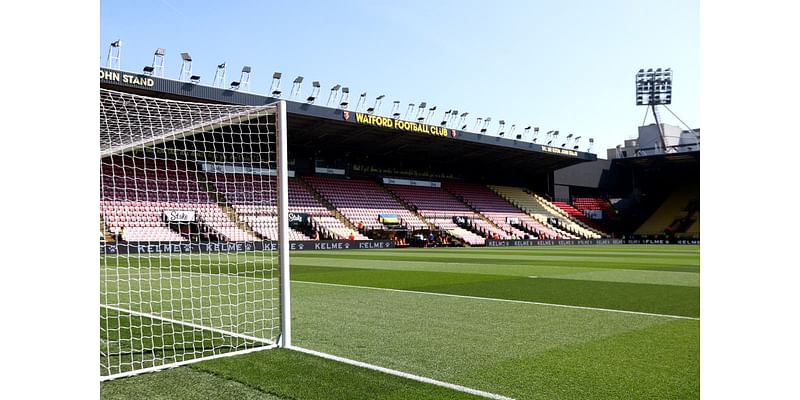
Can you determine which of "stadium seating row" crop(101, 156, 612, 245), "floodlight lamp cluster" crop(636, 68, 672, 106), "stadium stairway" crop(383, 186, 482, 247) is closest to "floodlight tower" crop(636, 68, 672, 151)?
"floodlight lamp cluster" crop(636, 68, 672, 106)

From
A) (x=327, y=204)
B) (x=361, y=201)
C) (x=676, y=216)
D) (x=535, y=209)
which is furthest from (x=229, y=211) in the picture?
(x=676, y=216)

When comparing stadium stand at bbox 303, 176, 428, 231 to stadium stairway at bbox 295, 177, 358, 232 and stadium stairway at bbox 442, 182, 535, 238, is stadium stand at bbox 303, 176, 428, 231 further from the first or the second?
stadium stairway at bbox 442, 182, 535, 238

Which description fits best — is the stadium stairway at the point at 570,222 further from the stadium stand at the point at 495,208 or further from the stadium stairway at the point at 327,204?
the stadium stairway at the point at 327,204

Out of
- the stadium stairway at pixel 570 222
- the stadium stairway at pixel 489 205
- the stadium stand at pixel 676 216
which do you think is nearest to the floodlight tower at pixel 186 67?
the stadium stairway at pixel 489 205

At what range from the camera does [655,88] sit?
52.3m

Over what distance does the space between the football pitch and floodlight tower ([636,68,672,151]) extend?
155ft

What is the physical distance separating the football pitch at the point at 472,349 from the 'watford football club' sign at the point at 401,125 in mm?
21341

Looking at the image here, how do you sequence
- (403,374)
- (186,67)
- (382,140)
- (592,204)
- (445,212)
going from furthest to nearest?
(592,204) < (445,212) < (382,140) < (186,67) < (403,374)

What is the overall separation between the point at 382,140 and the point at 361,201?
13.2ft

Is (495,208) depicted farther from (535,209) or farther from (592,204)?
(592,204)

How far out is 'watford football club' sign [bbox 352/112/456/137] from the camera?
30247mm

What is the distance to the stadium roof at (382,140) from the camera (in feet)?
80.9
